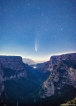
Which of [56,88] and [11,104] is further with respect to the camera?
[56,88]

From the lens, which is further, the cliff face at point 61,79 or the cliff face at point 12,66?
the cliff face at point 12,66

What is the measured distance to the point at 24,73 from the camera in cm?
16112

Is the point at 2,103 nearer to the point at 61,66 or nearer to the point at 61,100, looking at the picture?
the point at 61,100

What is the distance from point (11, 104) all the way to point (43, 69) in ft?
370

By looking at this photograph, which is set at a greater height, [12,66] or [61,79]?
[12,66]

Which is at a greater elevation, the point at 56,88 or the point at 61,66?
the point at 61,66

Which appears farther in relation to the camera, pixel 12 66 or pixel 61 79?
pixel 12 66

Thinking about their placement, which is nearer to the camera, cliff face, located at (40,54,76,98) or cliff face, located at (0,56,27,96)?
cliff face, located at (40,54,76,98)

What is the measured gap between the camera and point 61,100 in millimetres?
81125

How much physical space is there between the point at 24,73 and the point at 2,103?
76.5 meters

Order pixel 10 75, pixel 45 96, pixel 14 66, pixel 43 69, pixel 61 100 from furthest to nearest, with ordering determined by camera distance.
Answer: pixel 43 69 < pixel 14 66 < pixel 10 75 < pixel 45 96 < pixel 61 100

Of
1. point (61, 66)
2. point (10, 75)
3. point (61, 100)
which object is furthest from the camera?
point (10, 75)

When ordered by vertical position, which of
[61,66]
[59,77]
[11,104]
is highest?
[61,66]

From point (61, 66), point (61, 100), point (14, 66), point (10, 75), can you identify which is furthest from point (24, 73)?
point (61, 100)
